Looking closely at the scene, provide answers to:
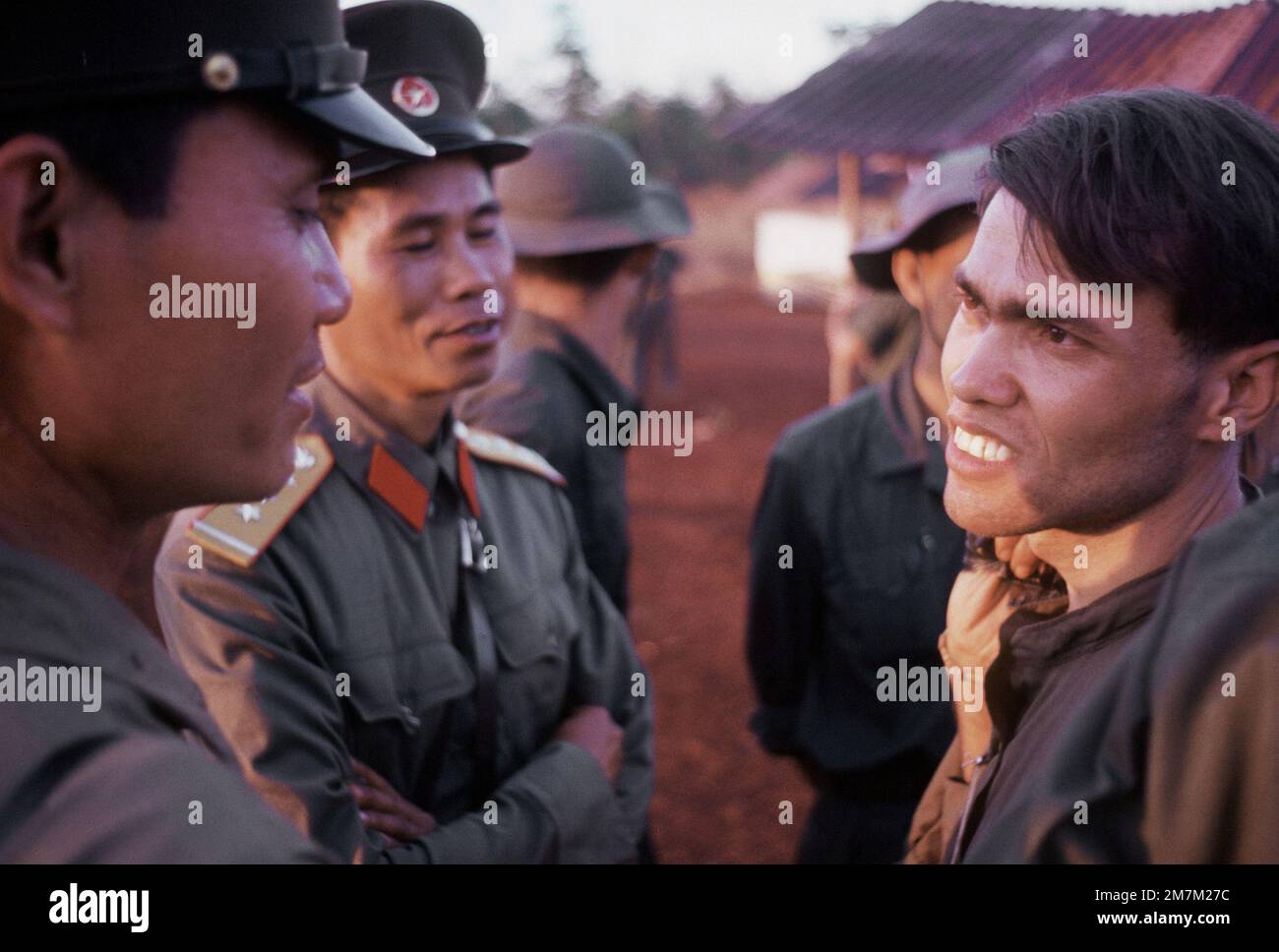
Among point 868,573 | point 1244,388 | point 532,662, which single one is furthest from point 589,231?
point 1244,388

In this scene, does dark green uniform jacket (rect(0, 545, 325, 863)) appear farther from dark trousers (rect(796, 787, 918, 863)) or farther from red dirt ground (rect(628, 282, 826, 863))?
red dirt ground (rect(628, 282, 826, 863))

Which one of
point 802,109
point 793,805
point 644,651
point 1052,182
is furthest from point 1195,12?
point 644,651

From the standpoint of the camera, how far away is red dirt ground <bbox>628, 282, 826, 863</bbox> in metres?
5.90

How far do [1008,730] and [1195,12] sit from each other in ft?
5.47

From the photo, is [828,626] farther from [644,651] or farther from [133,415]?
[644,651]

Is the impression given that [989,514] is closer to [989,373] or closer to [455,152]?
[989,373]

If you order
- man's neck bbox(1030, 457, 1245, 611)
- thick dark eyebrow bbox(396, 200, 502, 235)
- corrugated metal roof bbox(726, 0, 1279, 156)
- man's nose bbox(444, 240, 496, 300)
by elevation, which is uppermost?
corrugated metal roof bbox(726, 0, 1279, 156)

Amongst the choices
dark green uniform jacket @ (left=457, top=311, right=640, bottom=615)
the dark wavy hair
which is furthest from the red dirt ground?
the dark wavy hair

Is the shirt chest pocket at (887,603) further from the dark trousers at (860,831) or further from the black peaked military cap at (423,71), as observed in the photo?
the black peaked military cap at (423,71)

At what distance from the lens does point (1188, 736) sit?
3.10ft

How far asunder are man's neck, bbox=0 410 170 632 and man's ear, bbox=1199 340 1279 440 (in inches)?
57.2

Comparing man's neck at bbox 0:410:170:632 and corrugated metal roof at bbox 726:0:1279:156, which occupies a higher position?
corrugated metal roof at bbox 726:0:1279:156

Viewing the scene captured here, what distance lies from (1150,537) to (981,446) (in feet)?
0.87

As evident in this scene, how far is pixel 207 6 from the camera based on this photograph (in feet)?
4.43
